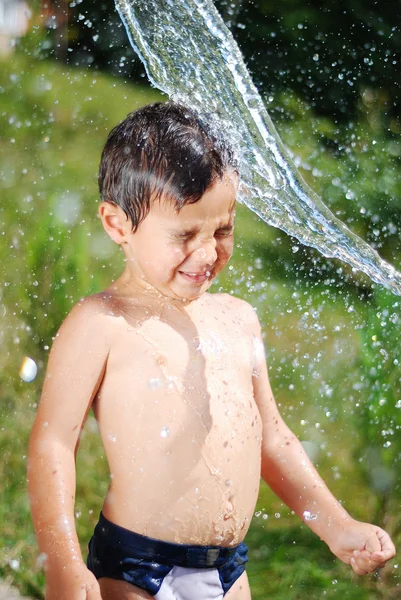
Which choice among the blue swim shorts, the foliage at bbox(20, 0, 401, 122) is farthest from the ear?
the foliage at bbox(20, 0, 401, 122)

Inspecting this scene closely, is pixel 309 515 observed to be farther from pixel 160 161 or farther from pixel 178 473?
pixel 160 161

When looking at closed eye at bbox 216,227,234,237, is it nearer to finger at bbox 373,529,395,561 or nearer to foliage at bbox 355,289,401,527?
finger at bbox 373,529,395,561

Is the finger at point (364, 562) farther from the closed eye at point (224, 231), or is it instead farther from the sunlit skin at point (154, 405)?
the closed eye at point (224, 231)

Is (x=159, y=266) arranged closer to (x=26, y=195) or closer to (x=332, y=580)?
(x=26, y=195)

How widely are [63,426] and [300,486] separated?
36 cm

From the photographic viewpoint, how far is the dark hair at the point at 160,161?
0.89 m

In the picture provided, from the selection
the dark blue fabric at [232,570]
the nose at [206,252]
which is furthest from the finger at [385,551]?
the nose at [206,252]

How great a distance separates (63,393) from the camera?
90cm

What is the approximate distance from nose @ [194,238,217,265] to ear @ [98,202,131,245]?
89 mm

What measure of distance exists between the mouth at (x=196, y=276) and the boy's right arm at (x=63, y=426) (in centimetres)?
10

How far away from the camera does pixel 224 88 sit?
4.10 ft

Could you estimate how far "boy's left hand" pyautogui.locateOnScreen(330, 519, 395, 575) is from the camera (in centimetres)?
103

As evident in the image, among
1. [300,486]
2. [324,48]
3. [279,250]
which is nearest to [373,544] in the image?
[300,486]

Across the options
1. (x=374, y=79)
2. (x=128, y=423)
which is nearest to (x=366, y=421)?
(x=374, y=79)
